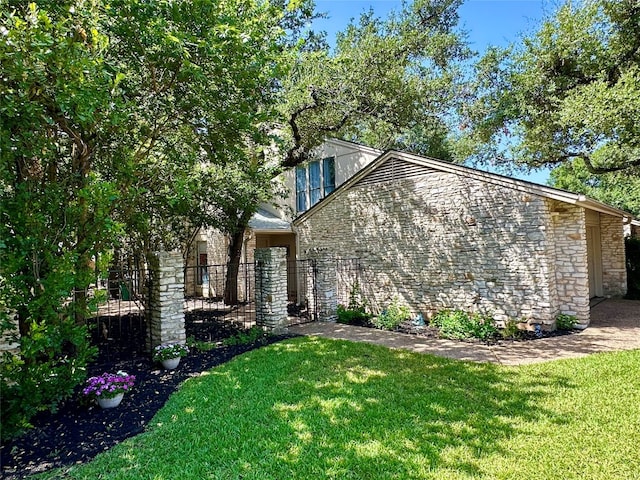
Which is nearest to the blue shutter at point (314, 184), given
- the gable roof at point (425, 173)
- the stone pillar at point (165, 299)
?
the gable roof at point (425, 173)

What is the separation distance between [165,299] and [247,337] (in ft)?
7.86

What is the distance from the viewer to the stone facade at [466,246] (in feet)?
27.9

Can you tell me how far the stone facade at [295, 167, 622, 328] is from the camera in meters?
8.49

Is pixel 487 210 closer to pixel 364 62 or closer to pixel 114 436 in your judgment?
pixel 364 62

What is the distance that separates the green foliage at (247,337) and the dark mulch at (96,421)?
37.5 inches

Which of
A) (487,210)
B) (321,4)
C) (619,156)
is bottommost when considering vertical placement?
(487,210)

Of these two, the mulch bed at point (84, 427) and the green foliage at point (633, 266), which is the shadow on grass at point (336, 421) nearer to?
the mulch bed at point (84, 427)

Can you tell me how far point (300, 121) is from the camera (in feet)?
42.0

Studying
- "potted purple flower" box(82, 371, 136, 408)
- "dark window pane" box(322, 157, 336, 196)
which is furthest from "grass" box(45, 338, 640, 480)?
"dark window pane" box(322, 157, 336, 196)

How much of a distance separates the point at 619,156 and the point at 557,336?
9.09 metres

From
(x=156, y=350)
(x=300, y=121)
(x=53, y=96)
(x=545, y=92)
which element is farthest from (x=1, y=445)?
(x=545, y=92)

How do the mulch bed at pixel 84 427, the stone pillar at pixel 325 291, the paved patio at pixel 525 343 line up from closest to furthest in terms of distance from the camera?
1. the mulch bed at pixel 84 427
2. the paved patio at pixel 525 343
3. the stone pillar at pixel 325 291

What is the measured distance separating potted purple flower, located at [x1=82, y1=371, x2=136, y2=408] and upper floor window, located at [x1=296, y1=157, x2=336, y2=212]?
10.7 m

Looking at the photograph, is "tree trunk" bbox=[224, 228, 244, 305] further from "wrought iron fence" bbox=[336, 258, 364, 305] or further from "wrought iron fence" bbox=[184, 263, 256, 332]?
"wrought iron fence" bbox=[336, 258, 364, 305]
